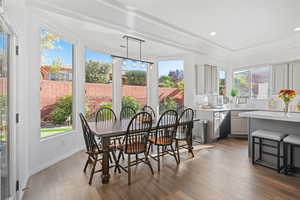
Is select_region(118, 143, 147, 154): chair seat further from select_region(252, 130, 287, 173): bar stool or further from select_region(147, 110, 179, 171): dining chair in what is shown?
select_region(252, 130, 287, 173): bar stool

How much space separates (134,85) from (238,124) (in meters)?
3.50

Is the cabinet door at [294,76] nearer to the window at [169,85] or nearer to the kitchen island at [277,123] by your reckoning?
the kitchen island at [277,123]

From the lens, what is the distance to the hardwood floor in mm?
2113

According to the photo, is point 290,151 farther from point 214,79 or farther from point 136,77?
point 136,77

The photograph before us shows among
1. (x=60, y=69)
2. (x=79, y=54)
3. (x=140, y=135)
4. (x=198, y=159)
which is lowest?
(x=198, y=159)

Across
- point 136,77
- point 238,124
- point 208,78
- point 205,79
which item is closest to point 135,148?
point 136,77

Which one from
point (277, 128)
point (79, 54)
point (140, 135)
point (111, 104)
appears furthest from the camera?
point (111, 104)

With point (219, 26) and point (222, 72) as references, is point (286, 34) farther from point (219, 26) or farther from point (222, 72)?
point (222, 72)

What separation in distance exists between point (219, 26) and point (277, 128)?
238 cm

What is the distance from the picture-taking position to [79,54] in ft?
12.6

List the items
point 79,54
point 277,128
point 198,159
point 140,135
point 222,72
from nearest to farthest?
point 140,135 < point 277,128 < point 198,159 < point 79,54 < point 222,72

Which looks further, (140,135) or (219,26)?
(219,26)

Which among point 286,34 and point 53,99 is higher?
point 286,34

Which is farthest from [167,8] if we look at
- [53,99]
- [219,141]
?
[219,141]
